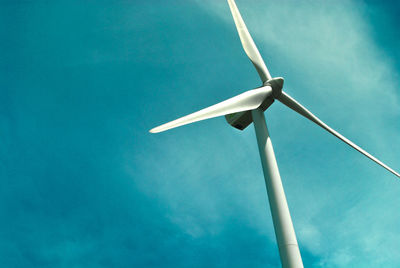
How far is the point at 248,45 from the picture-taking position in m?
24.4

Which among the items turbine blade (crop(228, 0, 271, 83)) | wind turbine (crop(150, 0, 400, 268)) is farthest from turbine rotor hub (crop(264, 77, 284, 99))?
turbine blade (crop(228, 0, 271, 83))

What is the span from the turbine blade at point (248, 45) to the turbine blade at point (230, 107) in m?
2.34

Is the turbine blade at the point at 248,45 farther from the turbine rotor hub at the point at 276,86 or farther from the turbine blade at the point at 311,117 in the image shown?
the turbine blade at the point at 311,117

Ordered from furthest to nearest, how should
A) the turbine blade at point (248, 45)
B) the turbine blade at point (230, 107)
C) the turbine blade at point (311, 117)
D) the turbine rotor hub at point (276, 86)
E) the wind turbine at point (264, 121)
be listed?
1. the turbine blade at point (248, 45)
2. the turbine blade at point (311, 117)
3. the turbine rotor hub at point (276, 86)
4. the turbine blade at point (230, 107)
5. the wind turbine at point (264, 121)

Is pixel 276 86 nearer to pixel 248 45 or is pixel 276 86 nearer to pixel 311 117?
pixel 311 117

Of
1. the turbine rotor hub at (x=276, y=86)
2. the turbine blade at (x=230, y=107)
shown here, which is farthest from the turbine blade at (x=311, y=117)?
the turbine blade at (x=230, y=107)

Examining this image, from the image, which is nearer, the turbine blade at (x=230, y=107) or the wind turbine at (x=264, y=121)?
the wind turbine at (x=264, y=121)

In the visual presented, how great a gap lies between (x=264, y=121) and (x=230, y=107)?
306 cm

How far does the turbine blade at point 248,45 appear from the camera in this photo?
23094 millimetres

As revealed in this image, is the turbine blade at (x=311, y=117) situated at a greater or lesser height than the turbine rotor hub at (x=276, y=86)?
lesser

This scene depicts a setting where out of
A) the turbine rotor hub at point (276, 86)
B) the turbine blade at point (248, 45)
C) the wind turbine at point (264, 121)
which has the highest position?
the turbine blade at point (248, 45)

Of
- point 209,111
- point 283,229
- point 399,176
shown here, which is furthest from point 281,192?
point 399,176

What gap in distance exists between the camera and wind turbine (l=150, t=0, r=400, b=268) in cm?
1509

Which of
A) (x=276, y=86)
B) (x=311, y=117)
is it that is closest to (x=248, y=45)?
(x=276, y=86)
